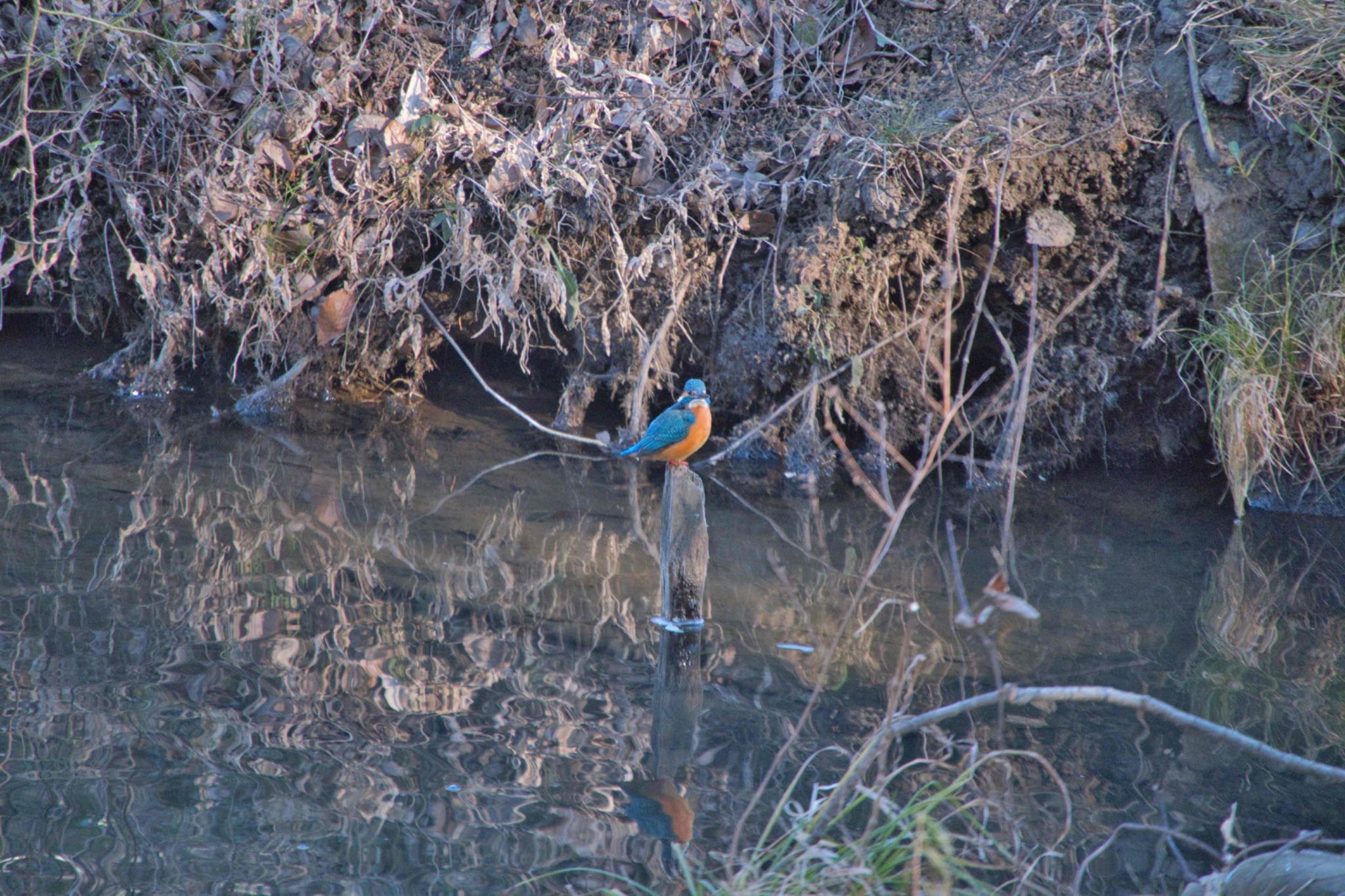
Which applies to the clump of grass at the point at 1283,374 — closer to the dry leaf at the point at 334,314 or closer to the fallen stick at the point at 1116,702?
the fallen stick at the point at 1116,702

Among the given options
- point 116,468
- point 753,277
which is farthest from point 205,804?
point 753,277

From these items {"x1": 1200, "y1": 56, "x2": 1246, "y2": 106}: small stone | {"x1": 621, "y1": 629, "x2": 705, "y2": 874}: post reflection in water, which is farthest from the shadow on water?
{"x1": 1200, "y1": 56, "x2": 1246, "y2": 106}: small stone

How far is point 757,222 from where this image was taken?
6.22 meters

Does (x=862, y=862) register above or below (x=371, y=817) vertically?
above

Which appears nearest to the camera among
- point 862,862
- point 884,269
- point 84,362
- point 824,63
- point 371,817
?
point 862,862

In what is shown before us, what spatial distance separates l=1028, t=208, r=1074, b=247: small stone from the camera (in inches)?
231

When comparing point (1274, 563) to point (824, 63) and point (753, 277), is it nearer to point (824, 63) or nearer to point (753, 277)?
point (753, 277)

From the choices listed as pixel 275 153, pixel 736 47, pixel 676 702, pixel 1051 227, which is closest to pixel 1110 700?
pixel 676 702

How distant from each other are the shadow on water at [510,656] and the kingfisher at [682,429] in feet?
1.92

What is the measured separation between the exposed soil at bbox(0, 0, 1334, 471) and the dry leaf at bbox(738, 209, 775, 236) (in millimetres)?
13

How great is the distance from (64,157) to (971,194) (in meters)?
5.53

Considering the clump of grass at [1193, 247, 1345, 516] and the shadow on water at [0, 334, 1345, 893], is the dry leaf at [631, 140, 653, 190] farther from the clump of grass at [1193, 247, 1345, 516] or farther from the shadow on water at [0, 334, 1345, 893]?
the clump of grass at [1193, 247, 1345, 516]

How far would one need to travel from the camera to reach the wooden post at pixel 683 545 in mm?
3857

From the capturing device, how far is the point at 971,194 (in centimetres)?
588
